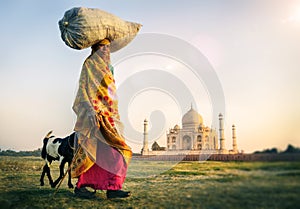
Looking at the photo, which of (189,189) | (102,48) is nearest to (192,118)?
(102,48)

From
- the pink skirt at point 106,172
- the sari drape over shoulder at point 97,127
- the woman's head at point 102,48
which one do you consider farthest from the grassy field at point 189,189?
the woman's head at point 102,48

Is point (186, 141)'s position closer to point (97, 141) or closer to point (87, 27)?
point (97, 141)

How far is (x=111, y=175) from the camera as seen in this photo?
4.07m

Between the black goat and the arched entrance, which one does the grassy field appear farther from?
the arched entrance

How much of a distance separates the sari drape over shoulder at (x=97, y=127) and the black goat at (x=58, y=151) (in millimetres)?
448

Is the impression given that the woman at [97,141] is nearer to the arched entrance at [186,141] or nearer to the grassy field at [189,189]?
the grassy field at [189,189]

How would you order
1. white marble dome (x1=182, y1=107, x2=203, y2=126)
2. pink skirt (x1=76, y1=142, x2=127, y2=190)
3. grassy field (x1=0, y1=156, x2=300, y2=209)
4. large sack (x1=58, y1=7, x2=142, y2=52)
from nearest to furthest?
grassy field (x1=0, y1=156, x2=300, y2=209) < pink skirt (x1=76, y1=142, x2=127, y2=190) < large sack (x1=58, y1=7, x2=142, y2=52) < white marble dome (x1=182, y1=107, x2=203, y2=126)

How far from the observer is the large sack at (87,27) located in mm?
4277

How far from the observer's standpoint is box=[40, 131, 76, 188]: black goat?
4.68 meters

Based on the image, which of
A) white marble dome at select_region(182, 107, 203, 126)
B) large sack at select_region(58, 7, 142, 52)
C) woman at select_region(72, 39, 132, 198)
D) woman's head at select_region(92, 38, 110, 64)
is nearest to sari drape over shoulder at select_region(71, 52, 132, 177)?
woman at select_region(72, 39, 132, 198)

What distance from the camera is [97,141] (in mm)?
4219

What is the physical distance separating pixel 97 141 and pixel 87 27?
5.50 feet

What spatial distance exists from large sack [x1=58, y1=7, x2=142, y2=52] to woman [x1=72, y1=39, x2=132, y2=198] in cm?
42

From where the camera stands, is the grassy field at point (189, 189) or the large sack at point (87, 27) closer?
the grassy field at point (189, 189)
